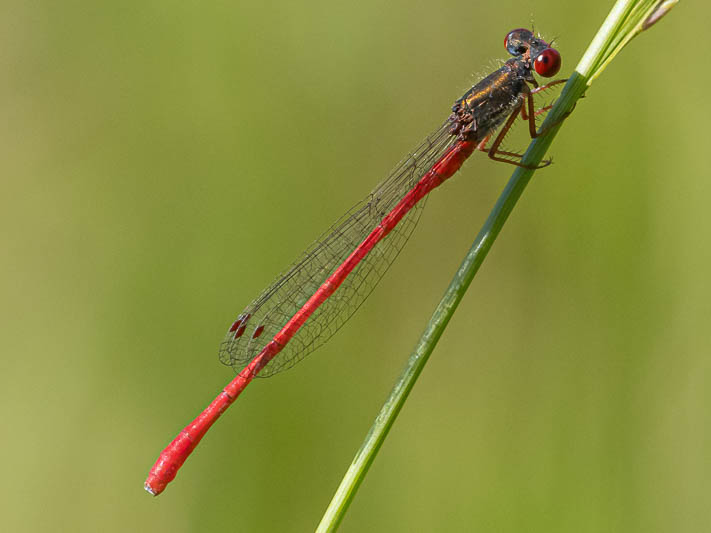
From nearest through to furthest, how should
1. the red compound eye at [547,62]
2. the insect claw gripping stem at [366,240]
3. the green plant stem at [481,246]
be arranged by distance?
the green plant stem at [481,246], the red compound eye at [547,62], the insect claw gripping stem at [366,240]

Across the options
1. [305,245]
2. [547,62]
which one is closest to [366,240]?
[305,245]

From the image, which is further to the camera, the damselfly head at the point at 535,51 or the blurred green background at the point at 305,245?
the blurred green background at the point at 305,245

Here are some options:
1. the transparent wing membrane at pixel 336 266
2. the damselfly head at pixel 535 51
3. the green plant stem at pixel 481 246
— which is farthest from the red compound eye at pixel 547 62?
the green plant stem at pixel 481 246

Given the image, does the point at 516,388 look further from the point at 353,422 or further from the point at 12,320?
the point at 12,320

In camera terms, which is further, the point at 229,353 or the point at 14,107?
the point at 14,107

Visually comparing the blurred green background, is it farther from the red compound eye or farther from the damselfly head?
the red compound eye

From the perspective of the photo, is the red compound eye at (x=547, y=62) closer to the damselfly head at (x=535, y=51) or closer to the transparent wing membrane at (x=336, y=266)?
the damselfly head at (x=535, y=51)

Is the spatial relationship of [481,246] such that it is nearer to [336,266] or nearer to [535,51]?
[336,266]

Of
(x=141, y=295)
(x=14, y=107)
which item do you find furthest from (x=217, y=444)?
(x=14, y=107)
